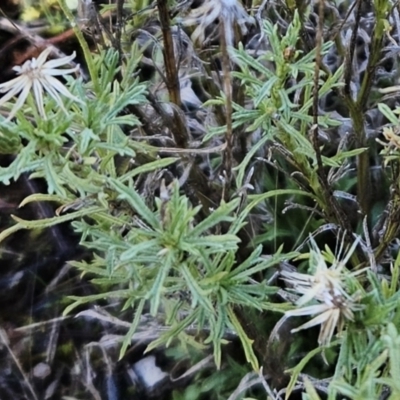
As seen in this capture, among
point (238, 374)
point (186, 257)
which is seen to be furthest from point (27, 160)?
point (238, 374)

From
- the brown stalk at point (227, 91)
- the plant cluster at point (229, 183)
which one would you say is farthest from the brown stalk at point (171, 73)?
the brown stalk at point (227, 91)

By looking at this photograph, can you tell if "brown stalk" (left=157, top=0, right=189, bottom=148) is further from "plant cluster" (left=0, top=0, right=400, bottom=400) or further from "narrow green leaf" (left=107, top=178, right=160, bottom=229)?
"narrow green leaf" (left=107, top=178, right=160, bottom=229)

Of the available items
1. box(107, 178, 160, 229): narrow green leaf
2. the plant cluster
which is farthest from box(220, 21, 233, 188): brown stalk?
box(107, 178, 160, 229): narrow green leaf

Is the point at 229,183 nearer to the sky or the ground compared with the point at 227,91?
nearer to the ground

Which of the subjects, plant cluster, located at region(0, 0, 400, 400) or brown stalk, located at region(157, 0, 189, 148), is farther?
brown stalk, located at region(157, 0, 189, 148)

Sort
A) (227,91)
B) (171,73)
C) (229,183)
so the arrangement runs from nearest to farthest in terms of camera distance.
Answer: (227,91), (229,183), (171,73)

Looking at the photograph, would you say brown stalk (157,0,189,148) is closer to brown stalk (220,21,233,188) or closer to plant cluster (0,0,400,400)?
plant cluster (0,0,400,400)

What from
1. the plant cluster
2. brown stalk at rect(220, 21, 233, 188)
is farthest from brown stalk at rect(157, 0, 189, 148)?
brown stalk at rect(220, 21, 233, 188)

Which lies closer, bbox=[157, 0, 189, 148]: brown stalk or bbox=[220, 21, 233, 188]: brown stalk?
bbox=[220, 21, 233, 188]: brown stalk

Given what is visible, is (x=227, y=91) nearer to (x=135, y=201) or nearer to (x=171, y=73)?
(x=135, y=201)

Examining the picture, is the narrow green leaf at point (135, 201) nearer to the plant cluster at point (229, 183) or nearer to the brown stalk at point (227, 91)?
the plant cluster at point (229, 183)

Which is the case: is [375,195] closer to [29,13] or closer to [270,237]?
[270,237]

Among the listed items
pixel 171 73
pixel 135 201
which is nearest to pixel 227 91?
pixel 135 201
